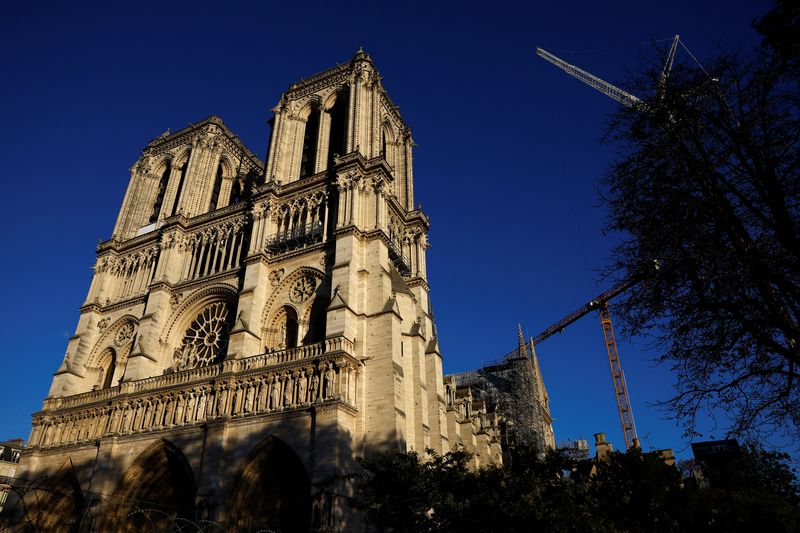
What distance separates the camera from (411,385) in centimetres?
2438

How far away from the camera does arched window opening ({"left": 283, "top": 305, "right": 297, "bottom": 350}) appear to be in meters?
25.4

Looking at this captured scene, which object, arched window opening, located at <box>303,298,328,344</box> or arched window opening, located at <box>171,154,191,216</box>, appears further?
arched window opening, located at <box>171,154,191,216</box>

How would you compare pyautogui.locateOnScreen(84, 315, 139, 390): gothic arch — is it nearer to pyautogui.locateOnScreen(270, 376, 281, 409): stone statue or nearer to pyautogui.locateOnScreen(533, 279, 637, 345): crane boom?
pyautogui.locateOnScreen(270, 376, 281, 409): stone statue

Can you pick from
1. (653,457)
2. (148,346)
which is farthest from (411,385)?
(148,346)

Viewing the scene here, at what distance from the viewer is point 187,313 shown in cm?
2920

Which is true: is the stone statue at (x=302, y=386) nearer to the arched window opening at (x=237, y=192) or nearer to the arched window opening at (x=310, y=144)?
the arched window opening at (x=310, y=144)

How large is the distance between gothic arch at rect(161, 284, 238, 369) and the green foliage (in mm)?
13377

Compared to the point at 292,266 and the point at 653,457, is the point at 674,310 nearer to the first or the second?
the point at 653,457

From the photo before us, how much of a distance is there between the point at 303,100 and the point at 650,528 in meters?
28.5

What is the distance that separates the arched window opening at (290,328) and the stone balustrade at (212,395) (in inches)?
105

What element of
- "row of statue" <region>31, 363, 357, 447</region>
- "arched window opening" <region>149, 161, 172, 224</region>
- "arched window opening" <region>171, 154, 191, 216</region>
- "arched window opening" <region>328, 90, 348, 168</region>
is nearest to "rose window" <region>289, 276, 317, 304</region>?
"row of statue" <region>31, 363, 357, 447</region>

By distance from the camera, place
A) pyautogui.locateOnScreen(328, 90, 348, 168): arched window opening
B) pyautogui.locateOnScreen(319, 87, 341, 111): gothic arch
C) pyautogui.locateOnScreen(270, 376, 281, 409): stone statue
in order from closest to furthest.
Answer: pyautogui.locateOnScreen(270, 376, 281, 409): stone statue
pyautogui.locateOnScreen(328, 90, 348, 168): arched window opening
pyautogui.locateOnScreen(319, 87, 341, 111): gothic arch

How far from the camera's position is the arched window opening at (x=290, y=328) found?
83.2 ft

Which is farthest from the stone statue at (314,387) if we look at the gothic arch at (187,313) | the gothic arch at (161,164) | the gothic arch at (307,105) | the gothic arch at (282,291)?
the gothic arch at (161,164)
